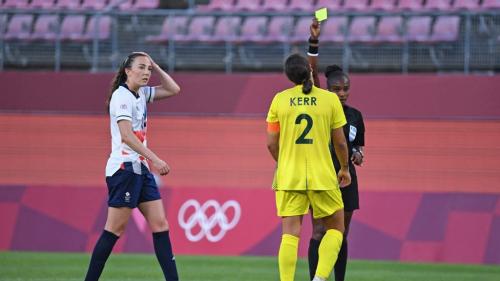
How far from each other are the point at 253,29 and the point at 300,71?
1065cm

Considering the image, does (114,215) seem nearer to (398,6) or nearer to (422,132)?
(422,132)

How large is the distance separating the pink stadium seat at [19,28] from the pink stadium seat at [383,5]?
6.13 metres

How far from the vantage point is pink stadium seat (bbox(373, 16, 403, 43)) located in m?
17.7

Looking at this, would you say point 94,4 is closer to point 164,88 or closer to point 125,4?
point 125,4

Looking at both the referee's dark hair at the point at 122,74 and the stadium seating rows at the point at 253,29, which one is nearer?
the referee's dark hair at the point at 122,74

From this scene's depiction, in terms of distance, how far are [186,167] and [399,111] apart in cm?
341

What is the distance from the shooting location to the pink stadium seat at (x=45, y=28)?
19225mm

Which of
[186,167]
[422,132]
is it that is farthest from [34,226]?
[422,132]

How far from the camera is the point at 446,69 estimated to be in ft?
56.5

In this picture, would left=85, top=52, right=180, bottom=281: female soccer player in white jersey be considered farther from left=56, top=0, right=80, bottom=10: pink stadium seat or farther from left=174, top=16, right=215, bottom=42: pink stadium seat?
left=56, top=0, right=80, bottom=10: pink stadium seat

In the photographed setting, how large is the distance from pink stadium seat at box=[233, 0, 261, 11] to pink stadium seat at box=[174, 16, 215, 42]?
77cm

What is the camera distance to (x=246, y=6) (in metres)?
20.1

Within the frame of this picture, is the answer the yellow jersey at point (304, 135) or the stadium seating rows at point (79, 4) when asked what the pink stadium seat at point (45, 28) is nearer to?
the stadium seating rows at point (79, 4)

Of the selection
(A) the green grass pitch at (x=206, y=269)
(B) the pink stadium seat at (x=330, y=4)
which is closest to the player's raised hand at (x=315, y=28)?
(A) the green grass pitch at (x=206, y=269)
